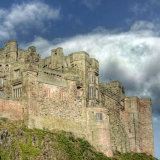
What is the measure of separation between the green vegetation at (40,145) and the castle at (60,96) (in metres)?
2.15

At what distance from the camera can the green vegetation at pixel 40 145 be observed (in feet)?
192

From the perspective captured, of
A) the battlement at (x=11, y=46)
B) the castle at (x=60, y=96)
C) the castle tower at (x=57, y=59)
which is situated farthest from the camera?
the battlement at (x=11, y=46)

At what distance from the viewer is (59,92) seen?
73.4 m

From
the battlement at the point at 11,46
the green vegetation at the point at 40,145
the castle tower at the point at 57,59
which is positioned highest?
the battlement at the point at 11,46

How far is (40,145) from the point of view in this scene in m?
63.0

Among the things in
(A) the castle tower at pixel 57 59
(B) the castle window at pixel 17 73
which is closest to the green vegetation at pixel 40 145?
(B) the castle window at pixel 17 73

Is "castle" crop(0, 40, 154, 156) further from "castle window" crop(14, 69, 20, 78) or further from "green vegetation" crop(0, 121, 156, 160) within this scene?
"green vegetation" crop(0, 121, 156, 160)

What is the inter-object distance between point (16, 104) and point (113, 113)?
2978cm

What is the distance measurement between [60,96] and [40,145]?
42.5 feet

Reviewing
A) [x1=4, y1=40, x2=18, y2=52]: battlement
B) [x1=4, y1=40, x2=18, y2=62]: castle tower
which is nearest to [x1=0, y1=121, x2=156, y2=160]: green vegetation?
[x1=4, y1=40, x2=18, y2=62]: castle tower

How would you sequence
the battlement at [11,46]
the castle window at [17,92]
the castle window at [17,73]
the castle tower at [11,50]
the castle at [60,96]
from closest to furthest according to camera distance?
the castle at [60,96], the castle window at [17,92], the castle window at [17,73], the castle tower at [11,50], the battlement at [11,46]

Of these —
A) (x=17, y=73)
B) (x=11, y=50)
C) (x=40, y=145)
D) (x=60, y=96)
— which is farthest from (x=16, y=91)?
(x=11, y=50)

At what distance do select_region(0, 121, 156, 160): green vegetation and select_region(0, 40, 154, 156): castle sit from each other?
7.05 feet

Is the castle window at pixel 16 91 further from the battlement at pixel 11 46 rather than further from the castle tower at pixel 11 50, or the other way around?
the battlement at pixel 11 46
